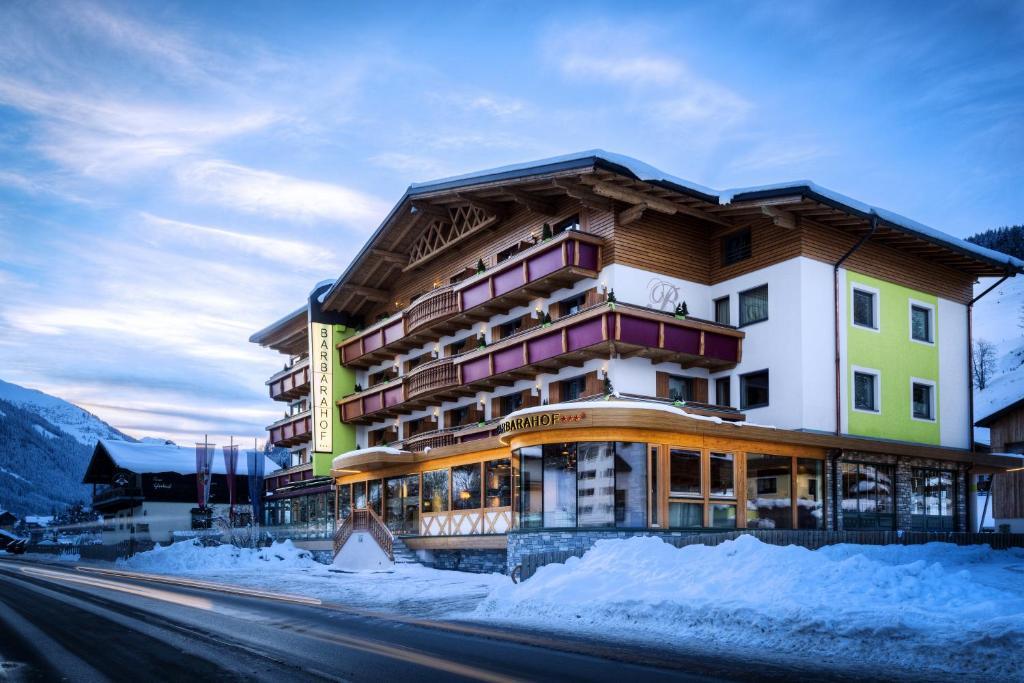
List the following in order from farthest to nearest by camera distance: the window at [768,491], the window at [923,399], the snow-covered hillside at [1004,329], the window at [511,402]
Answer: the snow-covered hillside at [1004,329], the window at [511,402], the window at [923,399], the window at [768,491]

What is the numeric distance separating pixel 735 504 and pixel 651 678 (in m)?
19.6

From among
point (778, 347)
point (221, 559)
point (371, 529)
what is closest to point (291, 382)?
point (221, 559)

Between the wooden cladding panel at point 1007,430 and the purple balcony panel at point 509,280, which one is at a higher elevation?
the purple balcony panel at point 509,280

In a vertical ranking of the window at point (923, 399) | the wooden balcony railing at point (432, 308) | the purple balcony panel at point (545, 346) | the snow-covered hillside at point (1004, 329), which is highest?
the snow-covered hillside at point (1004, 329)

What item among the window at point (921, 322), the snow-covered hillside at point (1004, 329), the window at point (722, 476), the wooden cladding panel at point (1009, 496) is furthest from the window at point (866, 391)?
the snow-covered hillside at point (1004, 329)

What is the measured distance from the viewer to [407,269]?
46.8 m

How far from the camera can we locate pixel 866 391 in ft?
116

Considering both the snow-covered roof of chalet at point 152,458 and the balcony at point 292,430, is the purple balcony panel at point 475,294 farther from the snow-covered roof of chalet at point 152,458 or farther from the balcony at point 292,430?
the snow-covered roof of chalet at point 152,458

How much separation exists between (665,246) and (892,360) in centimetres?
952

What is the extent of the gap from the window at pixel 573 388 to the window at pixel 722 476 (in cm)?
669

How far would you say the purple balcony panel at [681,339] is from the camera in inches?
1316

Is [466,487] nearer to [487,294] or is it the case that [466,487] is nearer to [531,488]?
[487,294]

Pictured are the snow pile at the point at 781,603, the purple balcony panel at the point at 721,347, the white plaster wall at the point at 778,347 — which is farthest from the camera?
the purple balcony panel at the point at 721,347

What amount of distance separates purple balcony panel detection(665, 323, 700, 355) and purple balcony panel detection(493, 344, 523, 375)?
Answer: 5.88 m
